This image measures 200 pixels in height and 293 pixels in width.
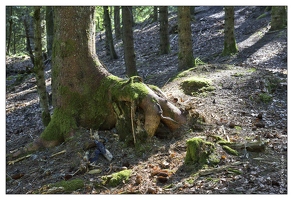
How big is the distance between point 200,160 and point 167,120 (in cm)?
133

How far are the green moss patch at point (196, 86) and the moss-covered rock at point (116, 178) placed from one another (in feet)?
12.7

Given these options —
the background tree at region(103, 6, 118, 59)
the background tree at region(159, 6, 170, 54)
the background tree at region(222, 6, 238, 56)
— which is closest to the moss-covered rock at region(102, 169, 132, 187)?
the background tree at region(222, 6, 238, 56)

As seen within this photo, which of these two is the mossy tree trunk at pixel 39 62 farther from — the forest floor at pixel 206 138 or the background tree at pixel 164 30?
the background tree at pixel 164 30

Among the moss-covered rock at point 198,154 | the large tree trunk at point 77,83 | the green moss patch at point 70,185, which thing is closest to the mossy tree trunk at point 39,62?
the large tree trunk at point 77,83

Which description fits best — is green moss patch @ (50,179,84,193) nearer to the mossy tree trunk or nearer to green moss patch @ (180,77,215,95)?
green moss patch @ (180,77,215,95)

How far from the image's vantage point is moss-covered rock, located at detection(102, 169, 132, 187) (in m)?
4.90

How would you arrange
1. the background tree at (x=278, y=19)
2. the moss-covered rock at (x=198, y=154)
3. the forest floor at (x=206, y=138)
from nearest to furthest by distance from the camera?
the forest floor at (x=206, y=138), the moss-covered rock at (x=198, y=154), the background tree at (x=278, y=19)

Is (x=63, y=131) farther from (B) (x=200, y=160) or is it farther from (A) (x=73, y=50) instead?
(B) (x=200, y=160)

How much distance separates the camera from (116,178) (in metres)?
4.94

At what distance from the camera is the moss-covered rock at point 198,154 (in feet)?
16.8

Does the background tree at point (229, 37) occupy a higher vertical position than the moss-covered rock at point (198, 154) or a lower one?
higher

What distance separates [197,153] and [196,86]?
3.58m

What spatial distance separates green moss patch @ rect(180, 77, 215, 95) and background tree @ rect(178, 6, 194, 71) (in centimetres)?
260

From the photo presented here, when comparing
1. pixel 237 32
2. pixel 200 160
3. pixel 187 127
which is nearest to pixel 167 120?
pixel 187 127
